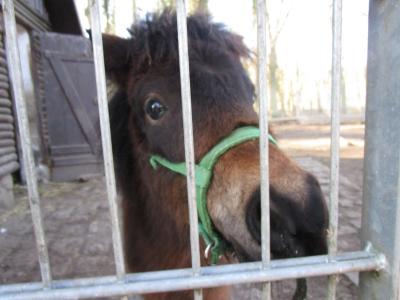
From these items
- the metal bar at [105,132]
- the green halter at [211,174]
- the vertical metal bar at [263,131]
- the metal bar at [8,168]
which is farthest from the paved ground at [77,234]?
the metal bar at [105,132]

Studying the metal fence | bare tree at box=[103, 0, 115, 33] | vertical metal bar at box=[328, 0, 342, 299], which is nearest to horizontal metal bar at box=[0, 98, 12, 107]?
bare tree at box=[103, 0, 115, 33]

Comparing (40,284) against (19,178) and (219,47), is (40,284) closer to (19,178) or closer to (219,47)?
(219,47)

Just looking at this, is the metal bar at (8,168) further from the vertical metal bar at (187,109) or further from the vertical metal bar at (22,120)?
the vertical metal bar at (187,109)

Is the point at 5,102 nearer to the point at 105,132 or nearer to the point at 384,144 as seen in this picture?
the point at 105,132

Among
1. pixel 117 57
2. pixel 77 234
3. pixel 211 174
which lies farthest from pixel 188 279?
pixel 77 234

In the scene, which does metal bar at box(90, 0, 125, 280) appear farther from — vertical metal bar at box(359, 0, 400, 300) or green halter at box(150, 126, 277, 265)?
vertical metal bar at box(359, 0, 400, 300)

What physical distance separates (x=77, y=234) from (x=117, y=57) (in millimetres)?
2723

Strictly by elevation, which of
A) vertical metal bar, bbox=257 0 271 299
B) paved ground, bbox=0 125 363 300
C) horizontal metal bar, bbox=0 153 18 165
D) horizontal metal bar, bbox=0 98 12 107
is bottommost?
paved ground, bbox=0 125 363 300

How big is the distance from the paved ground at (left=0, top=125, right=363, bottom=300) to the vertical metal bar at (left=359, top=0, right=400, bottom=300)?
1323 mm

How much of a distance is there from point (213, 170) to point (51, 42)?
6067mm

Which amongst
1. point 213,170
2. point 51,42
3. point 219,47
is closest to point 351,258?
point 213,170

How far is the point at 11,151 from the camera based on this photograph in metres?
5.35

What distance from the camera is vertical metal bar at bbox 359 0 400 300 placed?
880 mm

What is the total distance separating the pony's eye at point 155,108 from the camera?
4.99ft
